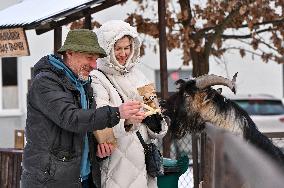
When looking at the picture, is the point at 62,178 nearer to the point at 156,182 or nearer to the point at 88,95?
the point at 88,95

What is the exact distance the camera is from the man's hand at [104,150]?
14.4 feet

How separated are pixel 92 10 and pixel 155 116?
3632 mm

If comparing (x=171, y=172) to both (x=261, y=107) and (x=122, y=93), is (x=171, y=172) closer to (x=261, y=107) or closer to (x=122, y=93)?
(x=122, y=93)

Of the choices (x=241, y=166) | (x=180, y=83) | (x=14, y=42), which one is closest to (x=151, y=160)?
(x=180, y=83)

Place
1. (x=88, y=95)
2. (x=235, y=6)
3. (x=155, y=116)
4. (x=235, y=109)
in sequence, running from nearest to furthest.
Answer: (x=88, y=95)
(x=155, y=116)
(x=235, y=109)
(x=235, y=6)

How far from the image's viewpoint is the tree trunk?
11.1 meters

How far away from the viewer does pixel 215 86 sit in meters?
6.39

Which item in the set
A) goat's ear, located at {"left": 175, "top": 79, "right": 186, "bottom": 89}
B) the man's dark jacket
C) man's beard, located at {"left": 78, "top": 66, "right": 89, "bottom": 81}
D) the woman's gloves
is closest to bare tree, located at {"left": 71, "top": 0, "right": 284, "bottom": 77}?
goat's ear, located at {"left": 175, "top": 79, "right": 186, "bottom": 89}

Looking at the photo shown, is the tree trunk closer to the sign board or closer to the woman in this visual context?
the sign board

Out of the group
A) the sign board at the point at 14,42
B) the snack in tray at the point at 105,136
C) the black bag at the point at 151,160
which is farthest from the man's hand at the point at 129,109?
the sign board at the point at 14,42

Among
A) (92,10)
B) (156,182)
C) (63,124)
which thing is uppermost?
(92,10)

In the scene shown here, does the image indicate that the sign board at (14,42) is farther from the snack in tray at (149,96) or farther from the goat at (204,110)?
the snack in tray at (149,96)

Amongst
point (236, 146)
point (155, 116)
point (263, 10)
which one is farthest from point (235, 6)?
point (236, 146)

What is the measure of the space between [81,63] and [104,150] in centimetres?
54
